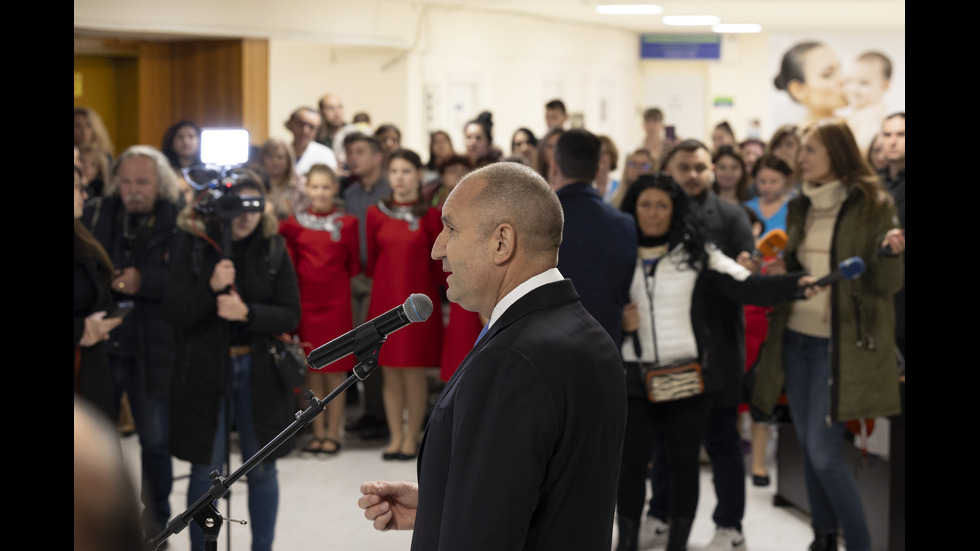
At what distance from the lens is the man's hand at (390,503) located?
6.43ft

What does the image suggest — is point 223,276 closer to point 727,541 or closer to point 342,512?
point 342,512

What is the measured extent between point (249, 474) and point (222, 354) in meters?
0.45

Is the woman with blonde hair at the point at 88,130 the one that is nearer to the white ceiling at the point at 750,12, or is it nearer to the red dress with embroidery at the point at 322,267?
the red dress with embroidery at the point at 322,267

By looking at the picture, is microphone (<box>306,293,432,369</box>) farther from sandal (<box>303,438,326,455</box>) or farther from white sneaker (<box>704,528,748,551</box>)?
sandal (<box>303,438,326,455</box>)

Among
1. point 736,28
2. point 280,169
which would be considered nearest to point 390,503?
point 280,169

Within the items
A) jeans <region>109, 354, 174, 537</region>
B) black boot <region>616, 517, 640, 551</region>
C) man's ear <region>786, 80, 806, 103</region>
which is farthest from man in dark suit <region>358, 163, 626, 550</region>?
man's ear <region>786, 80, 806, 103</region>

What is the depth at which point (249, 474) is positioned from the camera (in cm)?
394

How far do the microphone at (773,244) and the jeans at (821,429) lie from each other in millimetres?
350

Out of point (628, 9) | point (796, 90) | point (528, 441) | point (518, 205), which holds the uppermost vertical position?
point (628, 9)

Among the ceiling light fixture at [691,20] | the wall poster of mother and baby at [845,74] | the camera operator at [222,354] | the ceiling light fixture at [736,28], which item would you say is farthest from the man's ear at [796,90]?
the camera operator at [222,354]

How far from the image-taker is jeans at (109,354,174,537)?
15.0 feet
